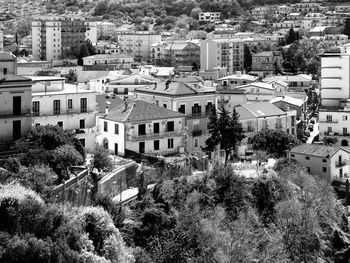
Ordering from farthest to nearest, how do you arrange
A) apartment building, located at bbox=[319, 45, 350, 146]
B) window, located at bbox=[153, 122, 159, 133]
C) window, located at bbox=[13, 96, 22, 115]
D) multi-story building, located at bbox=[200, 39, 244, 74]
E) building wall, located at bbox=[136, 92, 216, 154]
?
multi-story building, located at bbox=[200, 39, 244, 74], apartment building, located at bbox=[319, 45, 350, 146], building wall, located at bbox=[136, 92, 216, 154], window, located at bbox=[153, 122, 159, 133], window, located at bbox=[13, 96, 22, 115]

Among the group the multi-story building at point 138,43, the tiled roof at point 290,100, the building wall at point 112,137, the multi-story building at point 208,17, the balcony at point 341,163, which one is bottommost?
the balcony at point 341,163

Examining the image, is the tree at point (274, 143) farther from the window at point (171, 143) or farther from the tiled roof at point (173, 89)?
the window at point (171, 143)

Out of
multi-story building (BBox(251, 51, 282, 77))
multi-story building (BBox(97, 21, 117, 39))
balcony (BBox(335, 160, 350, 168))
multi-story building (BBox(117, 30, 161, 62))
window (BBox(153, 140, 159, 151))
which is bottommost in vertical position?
balcony (BBox(335, 160, 350, 168))

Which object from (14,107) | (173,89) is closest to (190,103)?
(173,89)

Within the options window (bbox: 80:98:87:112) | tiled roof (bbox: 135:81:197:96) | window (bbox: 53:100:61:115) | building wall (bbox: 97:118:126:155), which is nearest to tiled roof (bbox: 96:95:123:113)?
tiled roof (bbox: 135:81:197:96)

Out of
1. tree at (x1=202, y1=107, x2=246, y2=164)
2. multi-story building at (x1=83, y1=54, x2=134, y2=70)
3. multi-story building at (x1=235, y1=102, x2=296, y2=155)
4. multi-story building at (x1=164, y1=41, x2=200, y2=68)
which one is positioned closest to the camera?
tree at (x1=202, y1=107, x2=246, y2=164)

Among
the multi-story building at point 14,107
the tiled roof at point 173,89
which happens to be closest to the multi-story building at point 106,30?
the tiled roof at point 173,89

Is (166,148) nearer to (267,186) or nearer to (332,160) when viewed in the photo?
(267,186)

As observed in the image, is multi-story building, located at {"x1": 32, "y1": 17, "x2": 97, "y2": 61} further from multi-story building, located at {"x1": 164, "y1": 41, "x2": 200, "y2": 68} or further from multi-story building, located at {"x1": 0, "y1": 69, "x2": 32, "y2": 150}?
multi-story building, located at {"x1": 0, "y1": 69, "x2": 32, "y2": 150}
